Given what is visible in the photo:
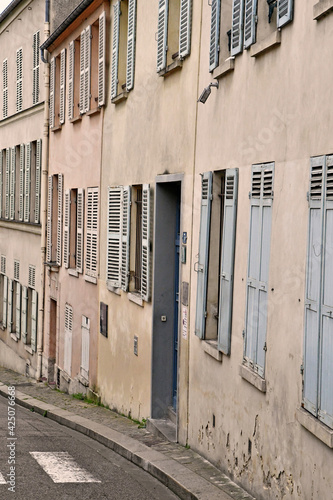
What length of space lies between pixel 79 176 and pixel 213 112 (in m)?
7.86

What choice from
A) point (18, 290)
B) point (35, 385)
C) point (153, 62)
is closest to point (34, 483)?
point (153, 62)

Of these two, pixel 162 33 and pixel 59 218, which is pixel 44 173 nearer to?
pixel 59 218

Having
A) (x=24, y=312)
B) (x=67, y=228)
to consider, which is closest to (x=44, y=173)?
(x=67, y=228)

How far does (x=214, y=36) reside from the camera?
9.77 m

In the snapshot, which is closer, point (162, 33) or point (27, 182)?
point (162, 33)

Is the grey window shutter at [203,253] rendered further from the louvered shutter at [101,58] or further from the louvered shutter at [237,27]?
the louvered shutter at [101,58]

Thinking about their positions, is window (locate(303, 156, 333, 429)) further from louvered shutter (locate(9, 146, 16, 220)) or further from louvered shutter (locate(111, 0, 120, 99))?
louvered shutter (locate(9, 146, 16, 220))

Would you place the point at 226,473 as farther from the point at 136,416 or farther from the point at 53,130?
the point at 53,130

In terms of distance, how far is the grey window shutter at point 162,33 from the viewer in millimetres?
11695

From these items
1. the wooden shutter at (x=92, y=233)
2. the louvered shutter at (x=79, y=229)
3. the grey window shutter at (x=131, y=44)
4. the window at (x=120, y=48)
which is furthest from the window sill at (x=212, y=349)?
the louvered shutter at (x=79, y=229)

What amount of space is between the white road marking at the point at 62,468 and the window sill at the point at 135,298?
8.33 feet

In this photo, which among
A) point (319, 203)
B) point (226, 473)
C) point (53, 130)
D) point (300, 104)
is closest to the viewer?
point (319, 203)

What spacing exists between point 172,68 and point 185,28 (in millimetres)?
622

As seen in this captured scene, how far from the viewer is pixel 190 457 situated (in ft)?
33.5
